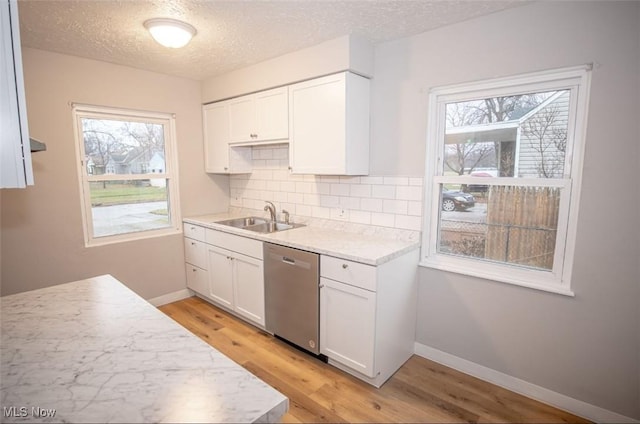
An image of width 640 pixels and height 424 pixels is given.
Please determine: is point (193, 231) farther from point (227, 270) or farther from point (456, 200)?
point (456, 200)

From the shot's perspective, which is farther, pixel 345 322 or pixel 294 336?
pixel 294 336

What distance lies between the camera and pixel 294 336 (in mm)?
2625

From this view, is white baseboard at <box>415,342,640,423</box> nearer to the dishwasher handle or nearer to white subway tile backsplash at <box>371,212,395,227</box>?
white subway tile backsplash at <box>371,212,395,227</box>

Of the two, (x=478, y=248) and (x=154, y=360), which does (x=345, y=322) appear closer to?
(x=478, y=248)

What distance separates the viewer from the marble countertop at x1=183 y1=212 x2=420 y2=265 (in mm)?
2191

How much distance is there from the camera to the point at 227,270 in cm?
317

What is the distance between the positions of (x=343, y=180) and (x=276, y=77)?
108 centimetres

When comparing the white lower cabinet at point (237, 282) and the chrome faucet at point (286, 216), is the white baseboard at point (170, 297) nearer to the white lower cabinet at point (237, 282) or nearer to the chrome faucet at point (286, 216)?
the white lower cabinet at point (237, 282)

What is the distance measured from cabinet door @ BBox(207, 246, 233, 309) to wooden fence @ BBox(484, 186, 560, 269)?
224 cm

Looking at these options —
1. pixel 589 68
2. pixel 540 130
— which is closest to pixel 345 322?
pixel 540 130

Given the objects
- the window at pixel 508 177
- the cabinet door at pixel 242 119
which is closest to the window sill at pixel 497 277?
the window at pixel 508 177

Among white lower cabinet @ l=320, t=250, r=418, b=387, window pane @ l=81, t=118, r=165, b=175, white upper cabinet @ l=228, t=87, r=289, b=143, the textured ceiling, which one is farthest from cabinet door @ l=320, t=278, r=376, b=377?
window pane @ l=81, t=118, r=165, b=175

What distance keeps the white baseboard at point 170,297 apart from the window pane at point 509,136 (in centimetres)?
303

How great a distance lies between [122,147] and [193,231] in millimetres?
1074
